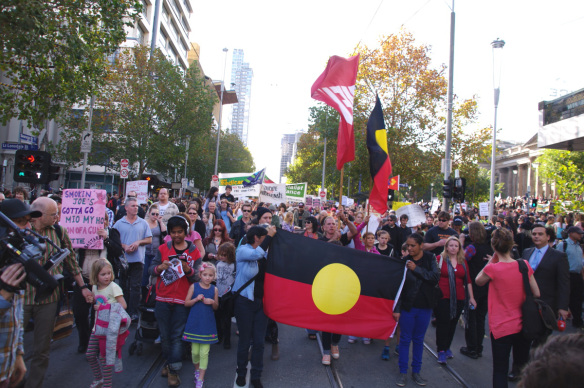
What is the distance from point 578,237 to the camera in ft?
25.5

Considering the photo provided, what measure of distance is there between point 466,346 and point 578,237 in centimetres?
323

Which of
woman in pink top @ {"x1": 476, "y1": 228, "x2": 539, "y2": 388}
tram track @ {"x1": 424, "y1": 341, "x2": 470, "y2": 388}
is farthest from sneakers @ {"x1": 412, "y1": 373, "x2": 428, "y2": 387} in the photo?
woman in pink top @ {"x1": 476, "y1": 228, "x2": 539, "y2": 388}

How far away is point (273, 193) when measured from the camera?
2086 cm

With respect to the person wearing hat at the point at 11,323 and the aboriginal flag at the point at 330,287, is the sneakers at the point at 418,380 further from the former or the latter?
the person wearing hat at the point at 11,323

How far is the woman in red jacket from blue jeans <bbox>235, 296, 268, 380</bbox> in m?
0.67

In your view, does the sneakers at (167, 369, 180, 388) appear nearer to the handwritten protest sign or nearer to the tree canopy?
the handwritten protest sign

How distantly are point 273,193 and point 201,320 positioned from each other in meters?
16.1

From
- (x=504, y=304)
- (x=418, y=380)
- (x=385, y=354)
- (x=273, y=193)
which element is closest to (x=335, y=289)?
(x=418, y=380)

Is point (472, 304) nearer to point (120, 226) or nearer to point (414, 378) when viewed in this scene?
point (414, 378)

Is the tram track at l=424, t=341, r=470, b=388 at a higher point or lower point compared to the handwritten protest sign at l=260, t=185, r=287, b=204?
lower

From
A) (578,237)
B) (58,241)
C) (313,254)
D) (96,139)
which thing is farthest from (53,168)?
(96,139)

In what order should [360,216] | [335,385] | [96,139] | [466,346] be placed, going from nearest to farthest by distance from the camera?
1. [335,385]
2. [466,346]
3. [360,216]
4. [96,139]

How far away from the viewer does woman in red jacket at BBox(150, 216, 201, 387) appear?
4793mm

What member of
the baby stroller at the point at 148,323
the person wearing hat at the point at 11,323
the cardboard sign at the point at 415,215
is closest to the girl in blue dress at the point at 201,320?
the baby stroller at the point at 148,323
